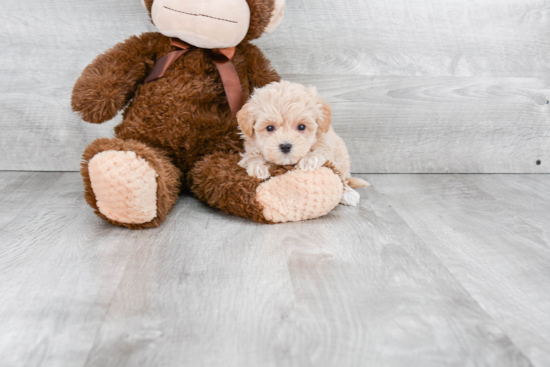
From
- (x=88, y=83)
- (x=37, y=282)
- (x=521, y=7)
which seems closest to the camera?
(x=37, y=282)

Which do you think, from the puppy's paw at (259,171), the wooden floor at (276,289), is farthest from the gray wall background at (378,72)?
the puppy's paw at (259,171)

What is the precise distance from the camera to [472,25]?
1423mm

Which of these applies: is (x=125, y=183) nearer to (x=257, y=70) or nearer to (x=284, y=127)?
(x=284, y=127)

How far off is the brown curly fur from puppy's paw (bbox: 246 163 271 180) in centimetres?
2

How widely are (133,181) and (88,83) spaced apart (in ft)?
0.94

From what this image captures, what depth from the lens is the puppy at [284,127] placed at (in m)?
0.97

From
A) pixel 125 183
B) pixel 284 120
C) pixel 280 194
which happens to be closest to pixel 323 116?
pixel 284 120

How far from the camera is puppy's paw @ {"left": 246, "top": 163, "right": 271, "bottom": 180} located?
101cm

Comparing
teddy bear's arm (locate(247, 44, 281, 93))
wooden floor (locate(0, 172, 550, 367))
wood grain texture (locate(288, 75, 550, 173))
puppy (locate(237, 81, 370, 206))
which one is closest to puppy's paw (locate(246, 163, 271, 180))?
puppy (locate(237, 81, 370, 206))

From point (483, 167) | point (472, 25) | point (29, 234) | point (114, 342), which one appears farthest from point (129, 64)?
point (483, 167)

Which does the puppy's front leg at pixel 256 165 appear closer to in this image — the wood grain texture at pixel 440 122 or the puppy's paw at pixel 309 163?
the puppy's paw at pixel 309 163

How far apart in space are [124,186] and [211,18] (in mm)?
402

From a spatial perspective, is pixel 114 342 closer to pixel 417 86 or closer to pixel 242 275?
pixel 242 275

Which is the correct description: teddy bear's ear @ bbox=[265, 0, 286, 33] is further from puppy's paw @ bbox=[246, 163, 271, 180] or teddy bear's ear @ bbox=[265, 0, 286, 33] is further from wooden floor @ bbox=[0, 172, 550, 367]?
wooden floor @ bbox=[0, 172, 550, 367]
